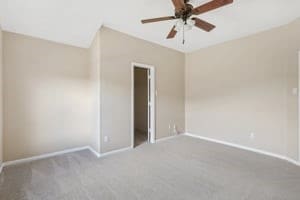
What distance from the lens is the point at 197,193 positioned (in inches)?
83.8

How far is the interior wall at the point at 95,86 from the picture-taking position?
337 cm

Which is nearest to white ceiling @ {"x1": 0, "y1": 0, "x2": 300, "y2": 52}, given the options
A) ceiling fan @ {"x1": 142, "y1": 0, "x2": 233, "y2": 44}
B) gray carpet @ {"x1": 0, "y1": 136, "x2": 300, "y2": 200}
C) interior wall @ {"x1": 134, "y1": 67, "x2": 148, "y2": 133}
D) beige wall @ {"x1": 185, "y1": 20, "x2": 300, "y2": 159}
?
beige wall @ {"x1": 185, "y1": 20, "x2": 300, "y2": 159}

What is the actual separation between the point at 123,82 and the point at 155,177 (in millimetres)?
2126

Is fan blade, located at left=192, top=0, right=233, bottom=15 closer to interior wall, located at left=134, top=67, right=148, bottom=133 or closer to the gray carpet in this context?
the gray carpet

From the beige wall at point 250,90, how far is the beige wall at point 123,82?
1.00 metres

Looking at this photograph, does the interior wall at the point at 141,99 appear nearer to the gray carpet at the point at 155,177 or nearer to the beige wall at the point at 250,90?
the beige wall at the point at 250,90

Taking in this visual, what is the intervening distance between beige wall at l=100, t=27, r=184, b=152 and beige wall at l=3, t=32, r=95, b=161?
0.56m

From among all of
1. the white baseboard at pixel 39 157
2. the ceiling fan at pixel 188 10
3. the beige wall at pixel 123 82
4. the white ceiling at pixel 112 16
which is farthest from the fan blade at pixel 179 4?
the white baseboard at pixel 39 157

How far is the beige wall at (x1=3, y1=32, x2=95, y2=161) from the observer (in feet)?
9.77

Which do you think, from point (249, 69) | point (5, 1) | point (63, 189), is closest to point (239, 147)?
point (249, 69)

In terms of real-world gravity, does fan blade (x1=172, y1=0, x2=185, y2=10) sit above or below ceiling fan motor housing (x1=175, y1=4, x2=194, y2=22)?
above

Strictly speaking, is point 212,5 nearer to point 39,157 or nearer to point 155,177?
point 155,177

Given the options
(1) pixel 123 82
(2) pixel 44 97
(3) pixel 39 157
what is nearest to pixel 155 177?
(1) pixel 123 82

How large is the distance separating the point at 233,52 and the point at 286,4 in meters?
1.45
